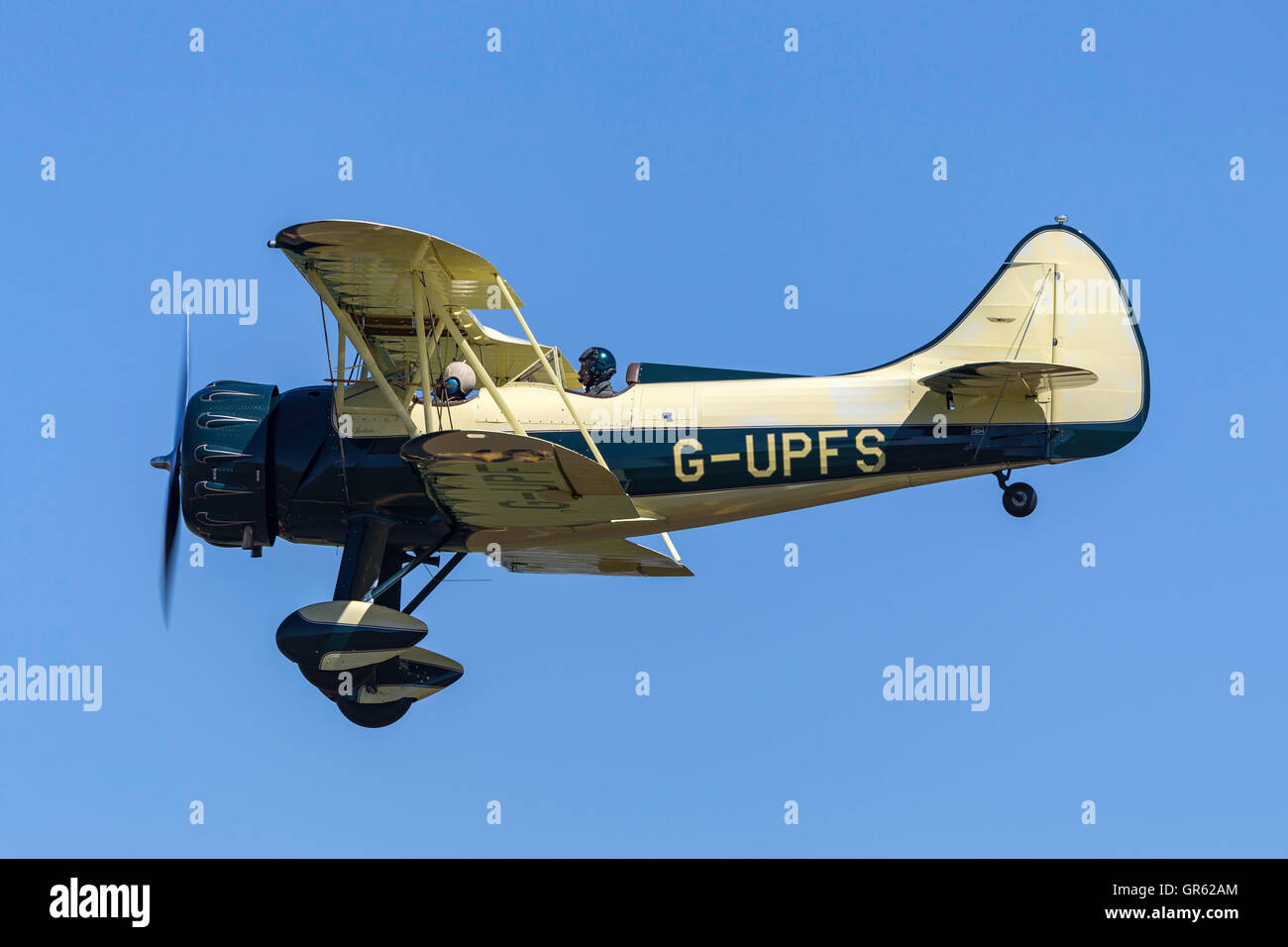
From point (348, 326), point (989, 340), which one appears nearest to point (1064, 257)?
point (989, 340)

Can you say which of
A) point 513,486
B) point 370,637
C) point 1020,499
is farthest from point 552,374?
point 1020,499

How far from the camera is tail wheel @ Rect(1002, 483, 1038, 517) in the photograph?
14891 mm

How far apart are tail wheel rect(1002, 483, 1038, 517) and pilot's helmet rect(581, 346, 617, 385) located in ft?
12.6

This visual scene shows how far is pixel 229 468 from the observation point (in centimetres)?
1548

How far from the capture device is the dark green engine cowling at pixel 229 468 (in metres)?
15.5

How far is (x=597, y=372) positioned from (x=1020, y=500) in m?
4.08

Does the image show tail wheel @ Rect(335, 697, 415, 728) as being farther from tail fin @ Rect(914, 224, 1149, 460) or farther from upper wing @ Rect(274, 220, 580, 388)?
tail fin @ Rect(914, 224, 1149, 460)

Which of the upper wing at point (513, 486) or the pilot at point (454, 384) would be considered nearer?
the upper wing at point (513, 486)

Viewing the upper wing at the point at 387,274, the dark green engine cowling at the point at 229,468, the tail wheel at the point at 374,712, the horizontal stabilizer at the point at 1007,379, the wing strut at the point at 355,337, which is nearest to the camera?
the upper wing at the point at 387,274

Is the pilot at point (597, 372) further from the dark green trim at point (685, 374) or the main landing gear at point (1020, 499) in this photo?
the main landing gear at point (1020, 499)

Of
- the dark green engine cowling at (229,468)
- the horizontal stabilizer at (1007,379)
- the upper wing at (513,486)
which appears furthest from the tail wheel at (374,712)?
the horizontal stabilizer at (1007,379)

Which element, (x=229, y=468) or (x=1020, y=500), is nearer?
(x=1020, y=500)

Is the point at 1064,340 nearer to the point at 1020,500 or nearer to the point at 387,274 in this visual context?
the point at 1020,500

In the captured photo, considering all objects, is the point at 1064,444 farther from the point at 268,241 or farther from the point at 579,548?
the point at 268,241
